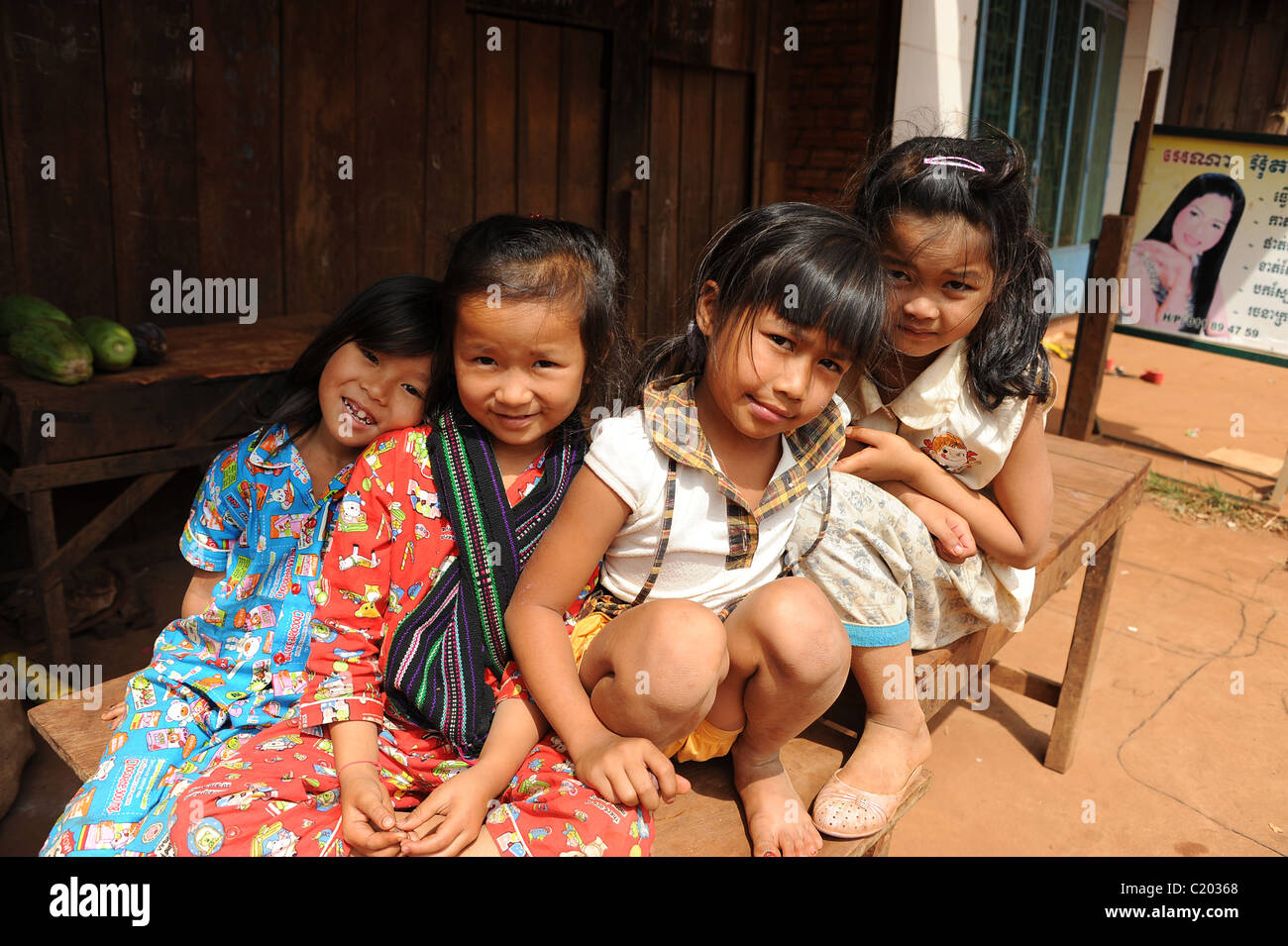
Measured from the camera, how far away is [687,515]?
1.58 meters

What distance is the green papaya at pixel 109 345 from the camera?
9.32 ft

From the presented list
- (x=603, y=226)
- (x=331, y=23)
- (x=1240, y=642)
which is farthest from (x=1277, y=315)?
(x=331, y=23)

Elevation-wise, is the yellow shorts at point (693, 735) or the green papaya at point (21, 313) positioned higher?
the green papaya at point (21, 313)

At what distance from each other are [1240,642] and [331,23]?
4289 mm

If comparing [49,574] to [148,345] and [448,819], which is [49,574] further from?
[448,819]

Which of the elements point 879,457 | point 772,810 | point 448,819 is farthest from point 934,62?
point 448,819

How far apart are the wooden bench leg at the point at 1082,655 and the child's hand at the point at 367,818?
2.40 m

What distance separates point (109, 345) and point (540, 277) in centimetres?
192

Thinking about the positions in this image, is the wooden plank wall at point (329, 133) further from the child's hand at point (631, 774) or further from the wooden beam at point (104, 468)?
the child's hand at point (631, 774)

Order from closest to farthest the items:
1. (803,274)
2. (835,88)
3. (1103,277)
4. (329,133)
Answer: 1. (803,274)
2. (329,133)
3. (1103,277)
4. (835,88)

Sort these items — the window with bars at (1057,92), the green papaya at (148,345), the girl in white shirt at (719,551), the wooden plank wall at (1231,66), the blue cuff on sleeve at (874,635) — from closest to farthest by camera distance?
1. the girl in white shirt at (719,551)
2. the blue cuff on sleeve at (874,635)
3. the green papaya at (148,345)
4. the window with bars at (1057,92)
5. the wooden plank wall at (1231,66)

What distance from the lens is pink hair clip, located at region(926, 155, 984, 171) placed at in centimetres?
185

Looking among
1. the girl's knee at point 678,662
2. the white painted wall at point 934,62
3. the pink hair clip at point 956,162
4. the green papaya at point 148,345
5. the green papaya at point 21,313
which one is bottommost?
the girl's knee at point 678,662

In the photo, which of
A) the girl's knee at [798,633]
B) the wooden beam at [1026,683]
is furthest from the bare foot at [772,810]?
the wooden beam at [1026,683]
